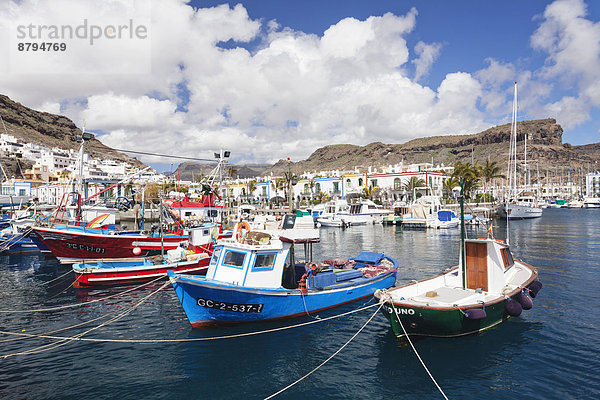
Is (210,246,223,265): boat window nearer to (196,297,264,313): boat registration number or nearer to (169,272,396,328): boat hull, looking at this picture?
(169,272,396,328): boat hull

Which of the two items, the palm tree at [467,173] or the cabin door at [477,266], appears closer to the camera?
the cabin door at [477,266]

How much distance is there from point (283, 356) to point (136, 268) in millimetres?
14341

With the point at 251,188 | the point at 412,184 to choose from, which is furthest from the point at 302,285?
the point at 251,188

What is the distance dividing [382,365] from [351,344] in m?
1.93

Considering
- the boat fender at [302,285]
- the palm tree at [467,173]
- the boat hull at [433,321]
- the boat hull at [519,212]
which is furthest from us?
the palm tree at [467,173]

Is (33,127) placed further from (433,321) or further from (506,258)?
(506,258)

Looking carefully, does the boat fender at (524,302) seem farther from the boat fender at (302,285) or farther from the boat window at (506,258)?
the boat fender at (302,285)

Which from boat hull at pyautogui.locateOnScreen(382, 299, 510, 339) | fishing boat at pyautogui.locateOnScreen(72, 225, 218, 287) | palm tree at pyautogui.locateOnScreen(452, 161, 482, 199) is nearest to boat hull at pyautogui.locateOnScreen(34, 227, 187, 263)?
fishing boat at pyautogui.locateOnScreen(72, 225, 218, 287)

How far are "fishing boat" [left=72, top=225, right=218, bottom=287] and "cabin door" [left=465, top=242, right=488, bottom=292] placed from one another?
16715mm

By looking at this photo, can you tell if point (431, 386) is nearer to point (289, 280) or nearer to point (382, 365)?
point (382, 365)

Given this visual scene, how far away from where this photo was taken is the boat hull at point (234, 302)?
44.3ft

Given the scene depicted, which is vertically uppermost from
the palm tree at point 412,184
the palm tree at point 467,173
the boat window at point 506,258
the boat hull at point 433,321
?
the palm tree at point 467,173

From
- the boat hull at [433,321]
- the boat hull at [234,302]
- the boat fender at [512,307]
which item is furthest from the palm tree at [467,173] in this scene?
the boat hull at [234,302]

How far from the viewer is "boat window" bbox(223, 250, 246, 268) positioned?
14.8m
